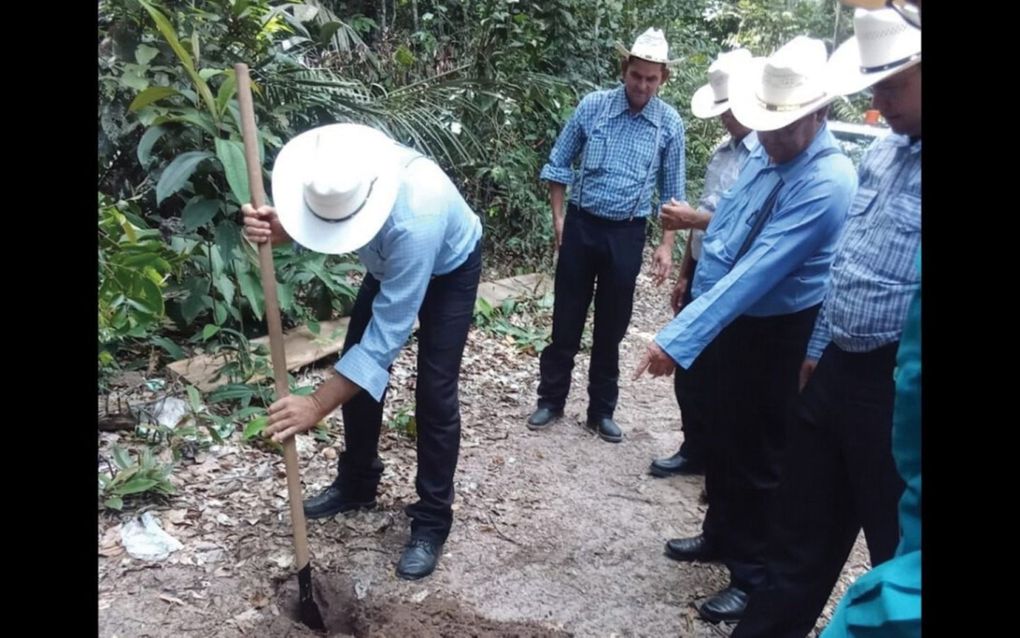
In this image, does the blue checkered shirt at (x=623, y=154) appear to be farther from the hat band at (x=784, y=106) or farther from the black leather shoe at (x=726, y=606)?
the black leather shoe at (x=726, y=606)

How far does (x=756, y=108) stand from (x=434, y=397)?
149 centimetres

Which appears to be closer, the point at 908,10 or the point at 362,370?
the point at 908,10

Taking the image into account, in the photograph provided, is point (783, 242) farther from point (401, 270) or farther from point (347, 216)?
point (347, 216)

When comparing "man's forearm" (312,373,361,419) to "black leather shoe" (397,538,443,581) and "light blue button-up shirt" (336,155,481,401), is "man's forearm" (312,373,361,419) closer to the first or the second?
"light blue button-up shirt" (336,155,481,401)

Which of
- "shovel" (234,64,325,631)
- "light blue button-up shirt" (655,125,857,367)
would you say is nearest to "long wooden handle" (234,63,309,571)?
"shovel" (234,64,325,631)

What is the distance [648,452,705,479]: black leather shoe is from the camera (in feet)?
13.5

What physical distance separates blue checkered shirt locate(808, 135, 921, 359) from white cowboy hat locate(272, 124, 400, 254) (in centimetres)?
129

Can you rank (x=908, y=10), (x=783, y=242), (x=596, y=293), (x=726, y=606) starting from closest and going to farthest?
1. (x=908, y=10)
2. (x=783, y=242)
3. (x=726, y=606)
4. (x=596, y=293)

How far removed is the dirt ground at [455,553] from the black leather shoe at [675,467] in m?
0.05

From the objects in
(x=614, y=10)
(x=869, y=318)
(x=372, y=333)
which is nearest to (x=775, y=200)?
(x=869, y=318)

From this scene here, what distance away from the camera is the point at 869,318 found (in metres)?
2.03

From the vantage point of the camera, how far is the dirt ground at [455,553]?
279cm

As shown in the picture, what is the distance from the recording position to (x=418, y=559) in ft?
10.1

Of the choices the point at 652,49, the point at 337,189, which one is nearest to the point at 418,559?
the point at 337,189
